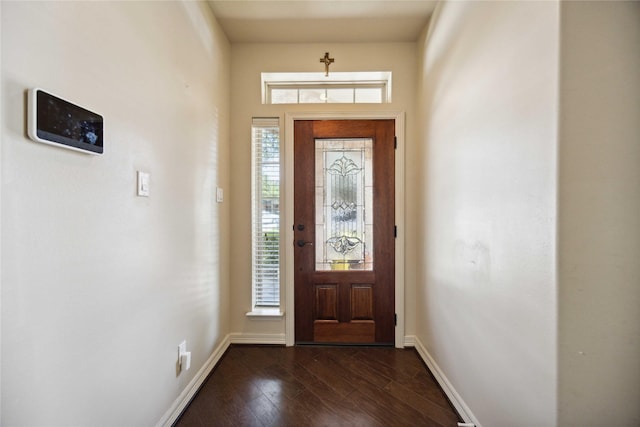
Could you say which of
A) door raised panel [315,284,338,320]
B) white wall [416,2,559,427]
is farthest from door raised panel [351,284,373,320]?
white wall [416,2,559,427]

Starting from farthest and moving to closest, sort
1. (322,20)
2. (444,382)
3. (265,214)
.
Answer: (265,214) → (322,20) → (444,382)

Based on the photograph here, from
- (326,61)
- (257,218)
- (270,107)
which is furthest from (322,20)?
(257,218)

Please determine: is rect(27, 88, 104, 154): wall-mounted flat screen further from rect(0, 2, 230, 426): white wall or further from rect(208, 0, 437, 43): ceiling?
rect(208, 0, 437, 43): ceiling

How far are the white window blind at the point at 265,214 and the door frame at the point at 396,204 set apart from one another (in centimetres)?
10

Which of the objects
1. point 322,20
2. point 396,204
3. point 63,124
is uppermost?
point 322,20

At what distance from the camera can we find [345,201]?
236cm

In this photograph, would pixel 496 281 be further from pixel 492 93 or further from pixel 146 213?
pixel 146 213

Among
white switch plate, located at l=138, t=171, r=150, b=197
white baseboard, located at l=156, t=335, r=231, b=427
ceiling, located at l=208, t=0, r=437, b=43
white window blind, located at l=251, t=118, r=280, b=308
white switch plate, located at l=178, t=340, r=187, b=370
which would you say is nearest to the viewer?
white switch plate, located at l=138, t=171, r=150, b=197

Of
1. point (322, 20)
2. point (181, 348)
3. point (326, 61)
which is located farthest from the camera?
point (326, 61)

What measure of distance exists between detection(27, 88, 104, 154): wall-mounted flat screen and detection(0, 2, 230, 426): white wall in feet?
0.10

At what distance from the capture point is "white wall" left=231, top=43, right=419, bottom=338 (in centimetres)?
232

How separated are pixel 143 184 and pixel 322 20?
5.94 ft

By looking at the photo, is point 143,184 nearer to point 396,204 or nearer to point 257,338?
point 257,338

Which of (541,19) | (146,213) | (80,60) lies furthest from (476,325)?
(80,60)
